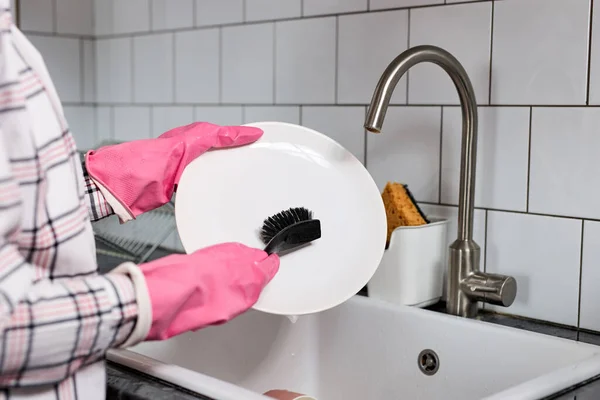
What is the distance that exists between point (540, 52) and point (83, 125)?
45.3 inches

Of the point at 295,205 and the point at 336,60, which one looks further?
the point at 336,60

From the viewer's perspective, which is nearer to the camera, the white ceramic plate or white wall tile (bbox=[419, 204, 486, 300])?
the white ceramic plate

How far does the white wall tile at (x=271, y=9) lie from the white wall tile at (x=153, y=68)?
0.84 ft

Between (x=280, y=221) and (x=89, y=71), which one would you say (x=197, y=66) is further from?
(x=280, y=221)

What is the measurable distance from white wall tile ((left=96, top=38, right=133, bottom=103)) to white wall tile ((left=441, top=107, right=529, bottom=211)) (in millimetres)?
871

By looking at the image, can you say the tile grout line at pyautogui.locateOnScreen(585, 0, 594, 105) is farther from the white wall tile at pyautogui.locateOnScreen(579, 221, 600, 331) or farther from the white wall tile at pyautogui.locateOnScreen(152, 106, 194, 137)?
the white wall tile at pyautogui.locateOnScreen(152, 106, 194, 137)

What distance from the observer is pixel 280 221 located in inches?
36.3

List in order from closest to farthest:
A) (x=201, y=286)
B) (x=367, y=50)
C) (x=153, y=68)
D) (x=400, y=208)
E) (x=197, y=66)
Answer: (x=201, y=286) → (x=400, y=208) → (x=367, y=50) → (x=197, y=66) → (x=153, y=68)

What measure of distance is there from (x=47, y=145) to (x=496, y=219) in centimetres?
70

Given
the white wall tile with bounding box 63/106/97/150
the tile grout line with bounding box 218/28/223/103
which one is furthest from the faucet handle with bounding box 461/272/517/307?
the white wall tile with bounding box 63/106/97/150

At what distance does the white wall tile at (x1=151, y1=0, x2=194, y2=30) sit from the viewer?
156 cm

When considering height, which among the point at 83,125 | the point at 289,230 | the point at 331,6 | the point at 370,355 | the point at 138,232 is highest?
the point at 331,6

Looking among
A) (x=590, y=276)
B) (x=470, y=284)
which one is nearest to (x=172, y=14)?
(x=470, y=284)

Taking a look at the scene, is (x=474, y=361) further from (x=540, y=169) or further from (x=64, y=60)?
(x=64, y=60)
